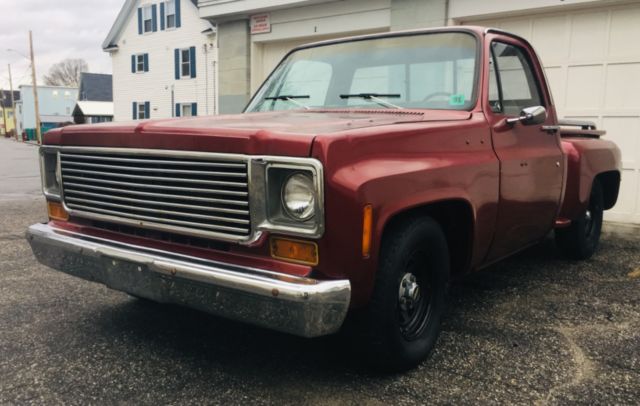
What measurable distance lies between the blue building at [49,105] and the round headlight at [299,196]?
208 ft

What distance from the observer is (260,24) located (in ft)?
37.9

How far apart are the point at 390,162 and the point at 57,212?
1955 millimetres

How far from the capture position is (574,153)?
452 centimetres

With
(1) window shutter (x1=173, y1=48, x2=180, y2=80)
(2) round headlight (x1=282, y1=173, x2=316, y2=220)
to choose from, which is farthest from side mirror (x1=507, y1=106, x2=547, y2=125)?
(1) window shutter (x1=173, y1=48, x2=180, y2=80)

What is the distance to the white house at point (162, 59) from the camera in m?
19.4

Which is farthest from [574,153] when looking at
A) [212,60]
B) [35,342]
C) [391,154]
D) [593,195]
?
[212,60]

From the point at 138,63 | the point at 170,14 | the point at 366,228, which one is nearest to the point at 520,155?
the point at 366,228

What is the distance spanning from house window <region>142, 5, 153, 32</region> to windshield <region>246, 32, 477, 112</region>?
21.3 meters

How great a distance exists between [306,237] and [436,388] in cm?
100

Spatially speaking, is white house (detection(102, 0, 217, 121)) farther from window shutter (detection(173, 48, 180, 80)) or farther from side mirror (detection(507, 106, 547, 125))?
side mirror (detection(507, 106, 547, 125))

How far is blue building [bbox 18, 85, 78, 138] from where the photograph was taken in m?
59.8

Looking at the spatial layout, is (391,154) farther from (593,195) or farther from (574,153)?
(593,195)

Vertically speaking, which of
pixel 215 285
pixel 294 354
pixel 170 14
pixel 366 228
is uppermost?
pixel 170 14

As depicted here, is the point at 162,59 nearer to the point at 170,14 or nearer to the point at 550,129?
the point at 170,14
